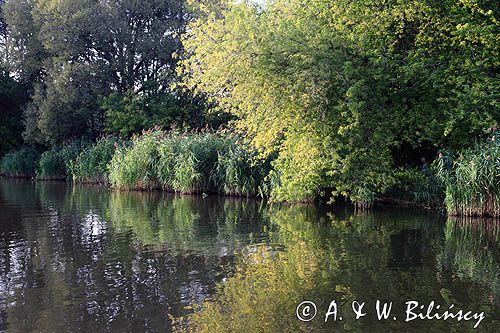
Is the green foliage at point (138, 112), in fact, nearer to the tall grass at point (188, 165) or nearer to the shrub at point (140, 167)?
the tall grass at point (188, 165)

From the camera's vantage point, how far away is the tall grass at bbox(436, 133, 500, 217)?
13.5 m

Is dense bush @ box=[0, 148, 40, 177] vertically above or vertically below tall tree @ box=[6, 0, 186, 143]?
below

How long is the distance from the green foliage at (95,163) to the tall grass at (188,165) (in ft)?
9.75

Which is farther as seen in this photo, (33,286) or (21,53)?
(21,53)

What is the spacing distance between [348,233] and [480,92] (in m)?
6.16

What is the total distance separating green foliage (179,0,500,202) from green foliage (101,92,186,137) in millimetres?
16738

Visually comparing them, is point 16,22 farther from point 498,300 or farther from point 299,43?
point 498,300

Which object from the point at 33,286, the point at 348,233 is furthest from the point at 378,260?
the point at 33,286

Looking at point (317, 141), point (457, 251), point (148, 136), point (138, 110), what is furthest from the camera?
point (138, 110)

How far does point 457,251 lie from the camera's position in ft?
31.7

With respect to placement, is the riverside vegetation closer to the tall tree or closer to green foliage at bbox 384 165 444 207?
green foliage at bbox 384 165 444 207

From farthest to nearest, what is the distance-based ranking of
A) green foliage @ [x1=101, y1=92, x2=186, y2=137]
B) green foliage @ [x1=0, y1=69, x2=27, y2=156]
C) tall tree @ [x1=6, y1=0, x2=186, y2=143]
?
green foliage @ [x1=0, y1=69, x2=27, y2=156] → tall tree @ [x1=6, y1=0, x2=186, y2=143] → green foliage @ [x1=101, y1=92, x2=186, y2=137]

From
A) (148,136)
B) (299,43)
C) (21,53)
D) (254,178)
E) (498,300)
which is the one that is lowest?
(498,300)

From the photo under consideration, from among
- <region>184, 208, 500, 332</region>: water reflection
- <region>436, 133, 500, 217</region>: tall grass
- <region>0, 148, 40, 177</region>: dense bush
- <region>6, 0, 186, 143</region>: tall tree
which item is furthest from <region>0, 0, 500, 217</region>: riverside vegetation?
<region>0, 148, 40, 177</region>: dense bush
